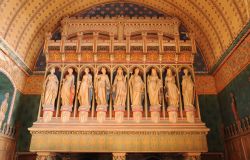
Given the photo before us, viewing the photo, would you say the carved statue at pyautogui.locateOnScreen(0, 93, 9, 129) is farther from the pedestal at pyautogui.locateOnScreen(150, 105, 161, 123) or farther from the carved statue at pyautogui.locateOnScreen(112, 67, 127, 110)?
the pedestal at pyautogui.locateOnScreen(150, 105, 161, 123)

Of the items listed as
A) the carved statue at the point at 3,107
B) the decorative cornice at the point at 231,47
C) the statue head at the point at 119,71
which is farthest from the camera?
the statue head at the point at 119,71

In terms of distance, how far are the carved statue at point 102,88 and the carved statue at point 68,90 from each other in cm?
103

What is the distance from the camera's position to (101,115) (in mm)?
9109

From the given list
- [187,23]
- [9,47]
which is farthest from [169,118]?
[9,47]

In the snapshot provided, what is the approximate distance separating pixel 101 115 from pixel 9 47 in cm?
479

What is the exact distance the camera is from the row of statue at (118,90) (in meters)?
9.36

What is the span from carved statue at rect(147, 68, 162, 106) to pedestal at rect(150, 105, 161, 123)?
0.15m

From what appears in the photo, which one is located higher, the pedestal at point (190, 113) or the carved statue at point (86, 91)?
the carved statue at point (86, 91)

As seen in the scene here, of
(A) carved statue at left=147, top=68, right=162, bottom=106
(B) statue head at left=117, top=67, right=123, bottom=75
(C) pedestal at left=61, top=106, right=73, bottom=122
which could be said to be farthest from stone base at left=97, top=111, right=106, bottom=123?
(A) carved statue at left=147, top=68, right=162, bottom=106

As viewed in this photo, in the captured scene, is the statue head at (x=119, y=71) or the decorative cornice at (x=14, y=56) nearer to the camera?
the decorative cornice at (x=14, y=56)

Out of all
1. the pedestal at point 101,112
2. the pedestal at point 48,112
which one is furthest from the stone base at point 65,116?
the pedestal at point 101,112

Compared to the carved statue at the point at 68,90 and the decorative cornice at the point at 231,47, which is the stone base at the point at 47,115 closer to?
the carved statue at the point at 68,90

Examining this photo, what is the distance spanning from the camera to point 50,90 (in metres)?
9.48

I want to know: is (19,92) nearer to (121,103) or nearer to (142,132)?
(121,103)
